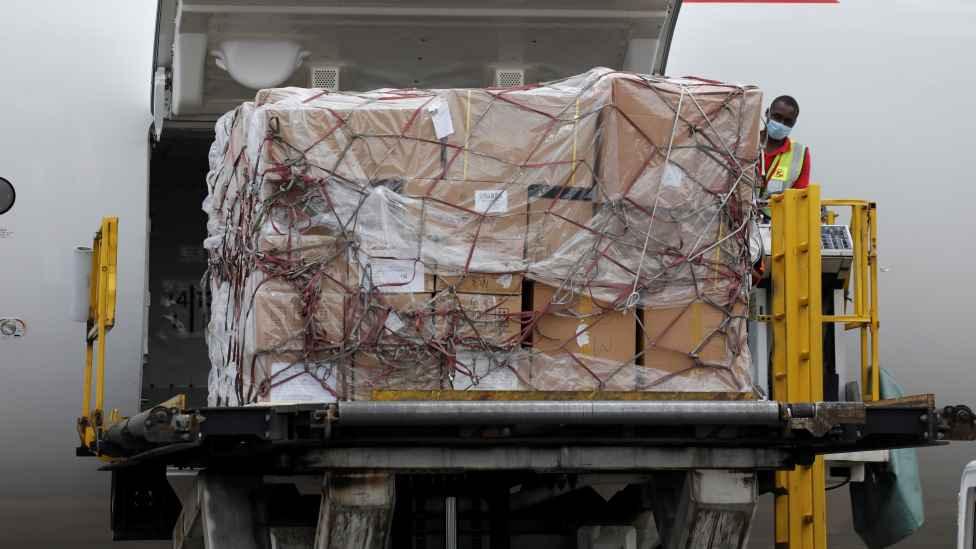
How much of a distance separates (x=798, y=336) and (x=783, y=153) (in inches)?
64.3

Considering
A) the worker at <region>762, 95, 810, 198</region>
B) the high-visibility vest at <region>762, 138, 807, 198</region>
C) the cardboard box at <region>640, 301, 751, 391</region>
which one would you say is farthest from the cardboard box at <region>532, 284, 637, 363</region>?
the high-visibility vest at <region>762, 138, 807, 198</region>

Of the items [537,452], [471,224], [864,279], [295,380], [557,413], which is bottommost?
[537,452]

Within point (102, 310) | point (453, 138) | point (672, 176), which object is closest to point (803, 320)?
point (672, 176)

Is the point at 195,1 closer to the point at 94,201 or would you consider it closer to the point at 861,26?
the point at 94,201

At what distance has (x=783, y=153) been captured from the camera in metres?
8.26

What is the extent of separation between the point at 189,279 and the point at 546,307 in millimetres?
4595

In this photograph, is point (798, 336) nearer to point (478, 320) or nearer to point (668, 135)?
point (668, 135)

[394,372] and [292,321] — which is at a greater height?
[292,321]

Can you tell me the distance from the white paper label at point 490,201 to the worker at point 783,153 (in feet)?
8.51

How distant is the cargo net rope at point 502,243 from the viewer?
5828 millimetres

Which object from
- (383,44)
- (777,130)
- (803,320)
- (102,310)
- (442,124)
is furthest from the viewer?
(383,44)

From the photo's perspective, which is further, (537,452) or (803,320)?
(803,320)

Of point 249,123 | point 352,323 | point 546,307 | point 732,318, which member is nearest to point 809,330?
point 732,318

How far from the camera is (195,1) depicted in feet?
25.3
